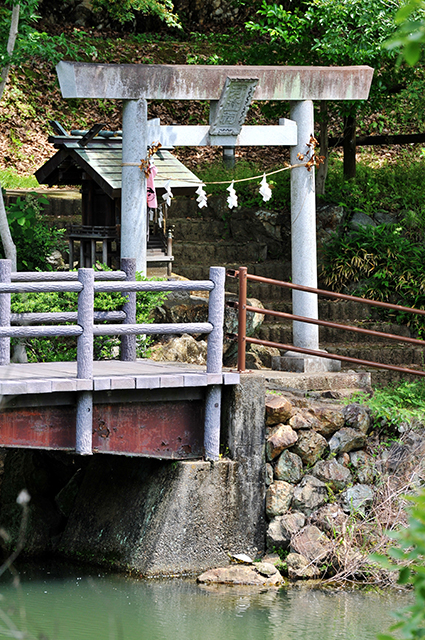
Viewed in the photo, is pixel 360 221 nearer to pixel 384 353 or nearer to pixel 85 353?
pixel 384 353

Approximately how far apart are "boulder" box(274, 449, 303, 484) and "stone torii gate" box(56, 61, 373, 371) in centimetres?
192

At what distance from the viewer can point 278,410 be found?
9328 mm

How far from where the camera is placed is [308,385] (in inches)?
412

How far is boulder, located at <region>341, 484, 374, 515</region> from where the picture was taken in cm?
926

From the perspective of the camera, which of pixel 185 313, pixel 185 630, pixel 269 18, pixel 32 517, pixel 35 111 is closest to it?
pixel 185 630

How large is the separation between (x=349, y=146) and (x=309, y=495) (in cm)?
984

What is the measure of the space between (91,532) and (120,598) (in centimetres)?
145

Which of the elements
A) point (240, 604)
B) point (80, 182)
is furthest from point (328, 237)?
point (240, 604)

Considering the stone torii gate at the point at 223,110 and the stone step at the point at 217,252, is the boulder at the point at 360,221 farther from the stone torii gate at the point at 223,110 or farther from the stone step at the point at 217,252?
the stone torii gate at the point at 223,110

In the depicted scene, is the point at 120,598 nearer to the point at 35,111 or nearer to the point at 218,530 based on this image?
the point at 218,530

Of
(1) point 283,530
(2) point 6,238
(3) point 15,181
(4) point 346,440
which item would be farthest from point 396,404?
(3) point 15,181

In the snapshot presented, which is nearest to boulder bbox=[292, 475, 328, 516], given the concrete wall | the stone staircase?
the concrete wall

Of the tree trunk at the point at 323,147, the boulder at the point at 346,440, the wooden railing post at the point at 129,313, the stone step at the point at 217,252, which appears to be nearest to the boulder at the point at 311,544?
the boulder at the point at 346,440

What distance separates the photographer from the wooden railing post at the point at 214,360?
8852mm
